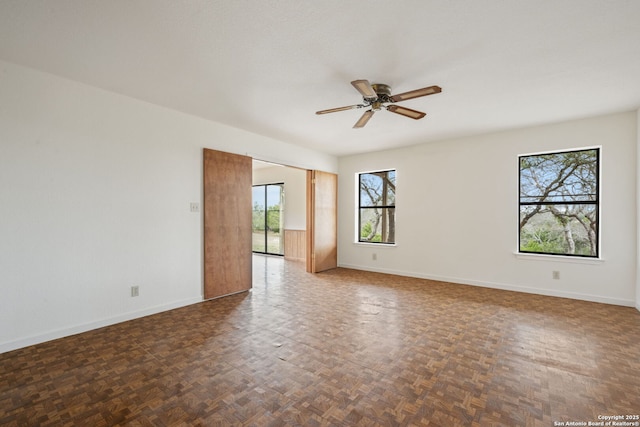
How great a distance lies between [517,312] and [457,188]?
2.25 m

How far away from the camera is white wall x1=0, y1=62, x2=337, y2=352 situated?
8.82 feet

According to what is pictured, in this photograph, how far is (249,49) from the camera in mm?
2398

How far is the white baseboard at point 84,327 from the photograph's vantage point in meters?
2.67

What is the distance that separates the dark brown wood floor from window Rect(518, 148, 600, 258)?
3.08 ft

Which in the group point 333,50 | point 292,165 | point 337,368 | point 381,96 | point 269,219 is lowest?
point 337,368

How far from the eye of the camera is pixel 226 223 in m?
4.36

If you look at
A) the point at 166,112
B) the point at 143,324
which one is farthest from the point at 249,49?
the point at 143,324

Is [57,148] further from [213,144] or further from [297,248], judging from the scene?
[297,248]

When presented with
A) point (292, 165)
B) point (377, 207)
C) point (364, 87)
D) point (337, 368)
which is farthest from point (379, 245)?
point (364, 87)

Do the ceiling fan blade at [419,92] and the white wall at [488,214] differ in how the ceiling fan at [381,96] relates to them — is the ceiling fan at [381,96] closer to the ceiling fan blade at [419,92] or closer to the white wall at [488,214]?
the ceiling fan blade at [419,92]

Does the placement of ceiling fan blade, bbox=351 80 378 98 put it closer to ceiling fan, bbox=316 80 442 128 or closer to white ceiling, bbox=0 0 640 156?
ceiling fan, bbox=316 80 442 128

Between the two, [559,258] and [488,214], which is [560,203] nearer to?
[559,258]

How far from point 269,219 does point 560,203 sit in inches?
264

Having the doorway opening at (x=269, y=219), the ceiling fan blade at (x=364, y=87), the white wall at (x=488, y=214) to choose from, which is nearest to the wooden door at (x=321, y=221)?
the white wall at (x=488, y=214)
